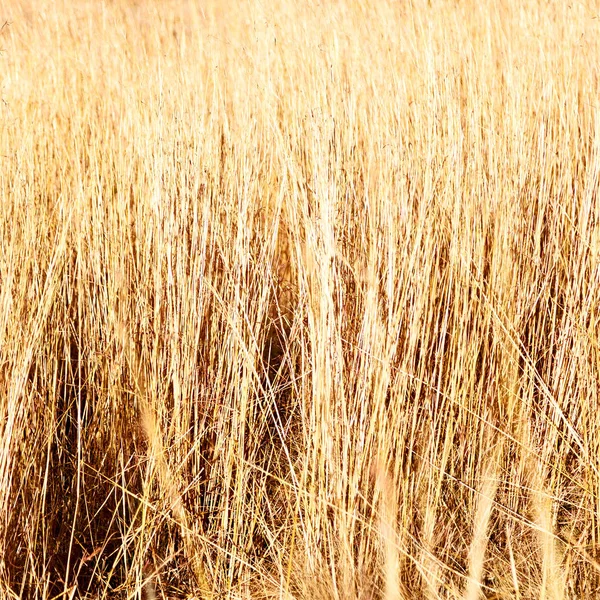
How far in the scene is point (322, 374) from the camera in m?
1.18

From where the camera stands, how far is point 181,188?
1.48 m

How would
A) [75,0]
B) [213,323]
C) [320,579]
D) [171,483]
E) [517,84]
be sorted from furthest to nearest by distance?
[75,0] < [517,84] < [213,323] < [171,483] < [320,579]

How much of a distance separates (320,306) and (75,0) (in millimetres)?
3224

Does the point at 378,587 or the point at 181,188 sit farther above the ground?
the point at 181,188

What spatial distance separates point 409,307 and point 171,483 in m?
0.54

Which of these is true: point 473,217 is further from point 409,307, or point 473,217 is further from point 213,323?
point 213,323

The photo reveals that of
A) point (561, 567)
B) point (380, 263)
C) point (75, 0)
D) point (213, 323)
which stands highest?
point (75, 0)

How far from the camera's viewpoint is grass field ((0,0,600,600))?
1191 mm

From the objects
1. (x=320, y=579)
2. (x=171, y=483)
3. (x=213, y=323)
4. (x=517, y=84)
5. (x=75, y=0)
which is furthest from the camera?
(x=75, y=0)

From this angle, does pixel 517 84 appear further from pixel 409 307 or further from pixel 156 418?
pixel 156 418

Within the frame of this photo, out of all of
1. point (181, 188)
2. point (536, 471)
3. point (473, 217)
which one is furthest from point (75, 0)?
point (536, 471)

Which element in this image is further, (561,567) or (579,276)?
(579,276)

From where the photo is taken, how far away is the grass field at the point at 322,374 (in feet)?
3.91

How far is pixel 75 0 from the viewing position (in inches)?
148
